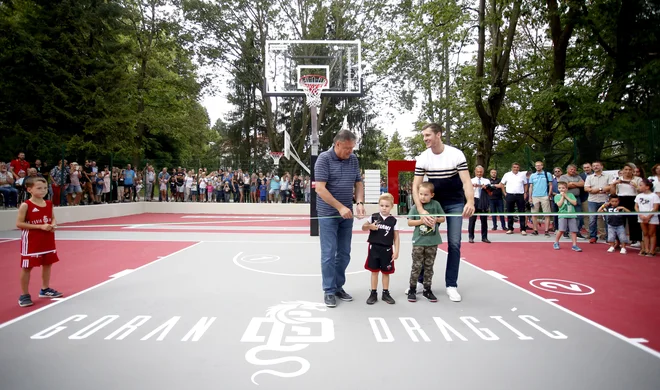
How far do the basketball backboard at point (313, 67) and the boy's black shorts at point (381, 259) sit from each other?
8400mm

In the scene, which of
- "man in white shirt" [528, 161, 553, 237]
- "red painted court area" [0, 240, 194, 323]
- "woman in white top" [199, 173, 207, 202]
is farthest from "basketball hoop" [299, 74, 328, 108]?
"woman in white top" [199, 173, 207, 202]

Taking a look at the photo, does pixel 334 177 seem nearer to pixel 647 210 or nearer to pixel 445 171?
pixel 445 171

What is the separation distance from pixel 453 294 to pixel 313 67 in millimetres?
10235

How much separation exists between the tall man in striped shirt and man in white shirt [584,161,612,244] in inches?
237

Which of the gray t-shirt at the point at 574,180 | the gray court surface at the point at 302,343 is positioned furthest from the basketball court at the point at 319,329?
the gray t-shirt at the point at 574,180

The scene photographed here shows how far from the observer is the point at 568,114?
14445 mm

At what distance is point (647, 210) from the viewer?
7195 millimetres

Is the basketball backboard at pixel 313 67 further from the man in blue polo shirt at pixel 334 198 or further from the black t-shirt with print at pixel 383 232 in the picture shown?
the black t-shirt with print at pixel 383 232

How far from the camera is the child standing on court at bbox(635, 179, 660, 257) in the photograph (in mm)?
7231

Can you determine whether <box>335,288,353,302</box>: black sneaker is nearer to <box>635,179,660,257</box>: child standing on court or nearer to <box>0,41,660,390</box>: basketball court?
<box>0,41,660,390</box>: basketball court

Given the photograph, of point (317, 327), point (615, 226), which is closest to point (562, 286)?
point (317, 327)

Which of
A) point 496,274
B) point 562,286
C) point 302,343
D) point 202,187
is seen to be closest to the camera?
point 302,343

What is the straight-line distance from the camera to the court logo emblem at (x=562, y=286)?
16.0ft

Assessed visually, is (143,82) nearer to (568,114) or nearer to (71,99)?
(71,99)
